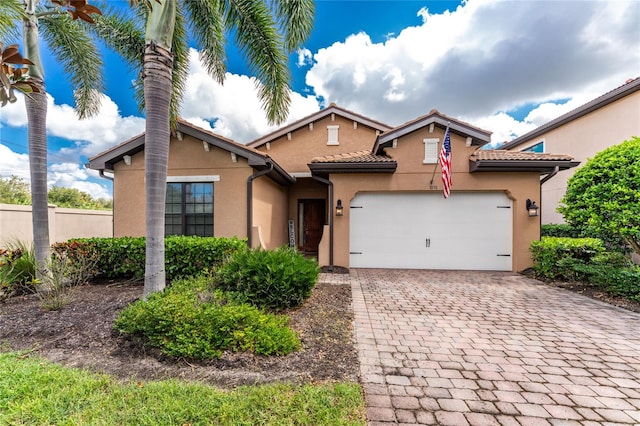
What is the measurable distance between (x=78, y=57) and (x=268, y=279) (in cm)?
885

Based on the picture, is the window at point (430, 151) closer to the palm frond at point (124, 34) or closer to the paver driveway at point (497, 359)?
the paver driveway at point (497, 359)

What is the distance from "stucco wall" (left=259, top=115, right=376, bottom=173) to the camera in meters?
12.9

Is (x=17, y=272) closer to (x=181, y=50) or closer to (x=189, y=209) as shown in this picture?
(x=189, y=209)

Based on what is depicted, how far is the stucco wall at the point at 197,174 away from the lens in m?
8.25

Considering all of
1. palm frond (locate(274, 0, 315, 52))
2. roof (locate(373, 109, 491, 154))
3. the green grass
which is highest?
palm frond (locate(274, 0, 315, 52))

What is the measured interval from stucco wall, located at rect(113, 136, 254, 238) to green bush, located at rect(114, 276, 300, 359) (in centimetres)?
457

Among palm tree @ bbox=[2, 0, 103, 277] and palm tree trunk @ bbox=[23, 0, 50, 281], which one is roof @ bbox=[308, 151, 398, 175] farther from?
palm tree trunk @ bbox=[23, 0, 50, 281]

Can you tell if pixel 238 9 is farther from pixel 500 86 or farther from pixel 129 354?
pixel 500 86

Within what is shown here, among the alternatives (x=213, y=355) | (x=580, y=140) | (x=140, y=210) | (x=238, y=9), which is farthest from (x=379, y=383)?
(x=580, y=140)

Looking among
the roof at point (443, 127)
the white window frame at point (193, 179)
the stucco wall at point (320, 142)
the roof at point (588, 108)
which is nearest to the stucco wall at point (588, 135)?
the roof at point (588, 108)

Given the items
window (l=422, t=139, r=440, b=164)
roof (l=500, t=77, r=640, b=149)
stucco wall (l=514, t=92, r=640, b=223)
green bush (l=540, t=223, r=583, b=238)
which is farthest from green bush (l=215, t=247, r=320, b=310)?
roof (l=500, t=77, r=640, b=149)

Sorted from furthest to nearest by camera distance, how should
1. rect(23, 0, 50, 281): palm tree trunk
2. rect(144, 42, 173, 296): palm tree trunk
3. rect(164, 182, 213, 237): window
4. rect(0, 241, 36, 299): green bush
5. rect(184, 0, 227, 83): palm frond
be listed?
1. rect(164, 182, 213, 237): window
2. rect(184, 0, 227, 83): palm frond
3. rect(23, 0, 50, 281): palm tree trunk
4. rect(0, 241, 36, 299): green bush
5. rect(144, 42, 173, 296): palm tree trunk

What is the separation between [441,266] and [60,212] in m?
14.7

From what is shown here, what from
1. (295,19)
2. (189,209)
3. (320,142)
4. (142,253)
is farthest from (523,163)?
(142,253)
